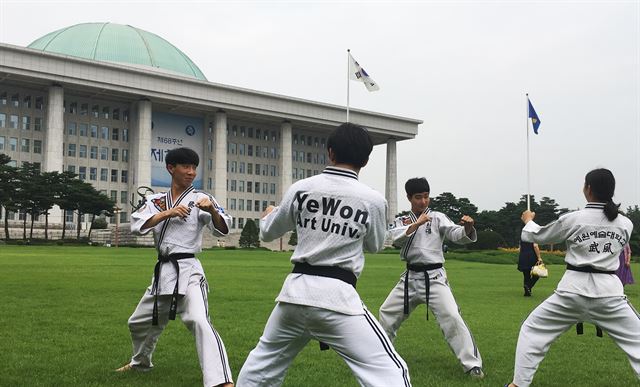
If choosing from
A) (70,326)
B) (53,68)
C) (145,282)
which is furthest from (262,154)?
(70,326)

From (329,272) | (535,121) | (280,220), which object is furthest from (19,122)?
(329,272)

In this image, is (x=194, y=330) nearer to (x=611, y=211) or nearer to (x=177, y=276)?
(x=177, y=276)

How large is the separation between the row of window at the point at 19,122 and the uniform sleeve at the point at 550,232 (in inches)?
3278

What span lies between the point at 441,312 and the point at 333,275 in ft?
11.7

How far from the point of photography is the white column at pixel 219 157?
287ft

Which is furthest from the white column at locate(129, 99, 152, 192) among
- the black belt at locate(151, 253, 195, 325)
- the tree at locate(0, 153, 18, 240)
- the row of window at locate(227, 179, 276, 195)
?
the black belt at locate(151, 253, 195, 325)

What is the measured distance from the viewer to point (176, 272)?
254 inches

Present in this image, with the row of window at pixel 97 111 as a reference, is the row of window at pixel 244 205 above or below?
below

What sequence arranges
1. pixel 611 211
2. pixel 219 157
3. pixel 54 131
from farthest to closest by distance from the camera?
pixel 219 157 < pixel 54 131 < pixel 611 211

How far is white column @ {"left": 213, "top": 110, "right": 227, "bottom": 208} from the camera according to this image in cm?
8738

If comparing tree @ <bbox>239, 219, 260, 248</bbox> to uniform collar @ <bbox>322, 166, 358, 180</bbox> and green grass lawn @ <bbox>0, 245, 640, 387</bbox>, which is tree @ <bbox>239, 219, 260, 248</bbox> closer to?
green grass lawn @ <bbox>0, 245, 640, 387</bbox>

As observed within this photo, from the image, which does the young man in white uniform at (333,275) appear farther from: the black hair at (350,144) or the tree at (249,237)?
the tree at (249,237)

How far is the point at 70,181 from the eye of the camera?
204 ft

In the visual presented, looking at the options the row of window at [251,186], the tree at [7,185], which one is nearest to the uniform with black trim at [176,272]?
the tree at [7,185]
